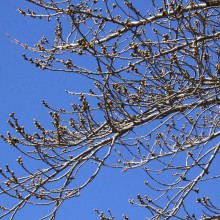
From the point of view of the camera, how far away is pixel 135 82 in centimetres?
622

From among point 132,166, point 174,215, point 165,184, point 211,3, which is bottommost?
point 174,215

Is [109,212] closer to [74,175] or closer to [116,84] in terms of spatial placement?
[74,175]

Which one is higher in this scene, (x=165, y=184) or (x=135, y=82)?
(x=135, y=82)

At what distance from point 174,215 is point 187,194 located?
1.22ft

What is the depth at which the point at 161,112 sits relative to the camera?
6.14 metres

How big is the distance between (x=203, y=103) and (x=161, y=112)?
0.54 metres

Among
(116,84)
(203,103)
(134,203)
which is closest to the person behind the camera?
(116,84)

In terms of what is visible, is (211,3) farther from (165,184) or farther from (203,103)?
(165,184)

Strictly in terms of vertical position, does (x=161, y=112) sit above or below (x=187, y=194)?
above

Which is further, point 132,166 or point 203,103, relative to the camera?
point 132,166

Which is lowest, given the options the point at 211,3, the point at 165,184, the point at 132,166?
the point at 165,184

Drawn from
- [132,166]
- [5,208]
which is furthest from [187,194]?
[5,208]

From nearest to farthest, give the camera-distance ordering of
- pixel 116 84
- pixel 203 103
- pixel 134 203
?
pixel 116 84 → pixel 203 103 → pixel 134 203

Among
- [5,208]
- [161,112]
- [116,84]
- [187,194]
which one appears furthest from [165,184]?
[5,208]
